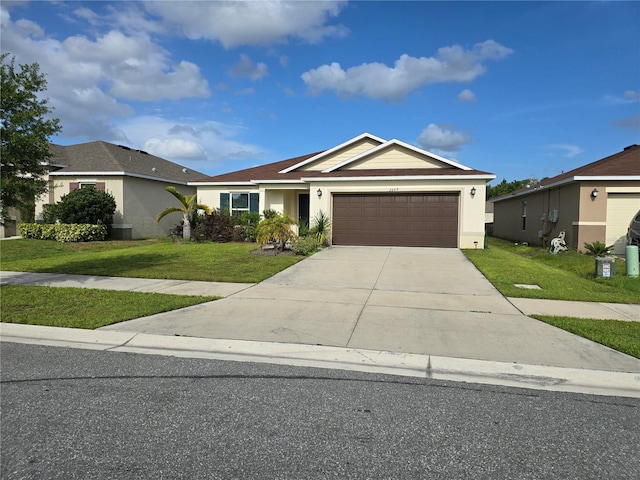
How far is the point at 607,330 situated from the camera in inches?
247

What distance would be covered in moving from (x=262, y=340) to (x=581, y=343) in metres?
4.46

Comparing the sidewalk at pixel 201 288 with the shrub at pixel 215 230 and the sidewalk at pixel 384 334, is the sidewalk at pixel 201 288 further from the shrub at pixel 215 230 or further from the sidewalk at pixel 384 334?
the shrub at pixel 215 230

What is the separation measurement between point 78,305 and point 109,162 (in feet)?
56.0

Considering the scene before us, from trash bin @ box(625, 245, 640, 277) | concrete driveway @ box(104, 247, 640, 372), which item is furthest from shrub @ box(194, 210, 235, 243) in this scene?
trash bin @ box(625, 245, 640, 277)

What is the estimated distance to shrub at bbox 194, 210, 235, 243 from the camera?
20.0 metres

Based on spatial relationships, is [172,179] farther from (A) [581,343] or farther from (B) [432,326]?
(A) [581,343]

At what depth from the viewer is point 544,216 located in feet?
68.1

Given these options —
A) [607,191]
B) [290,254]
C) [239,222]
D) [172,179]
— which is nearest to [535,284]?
[290,254]

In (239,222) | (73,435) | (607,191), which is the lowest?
(73,435)

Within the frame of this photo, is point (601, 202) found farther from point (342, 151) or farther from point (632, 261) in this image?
point (342, 151)

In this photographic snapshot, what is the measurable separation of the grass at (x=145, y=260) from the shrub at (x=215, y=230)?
114cm

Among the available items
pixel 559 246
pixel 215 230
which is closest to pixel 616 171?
pixel 559 246

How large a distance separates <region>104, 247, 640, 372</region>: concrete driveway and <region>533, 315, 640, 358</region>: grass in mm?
187

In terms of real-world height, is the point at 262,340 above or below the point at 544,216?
below
